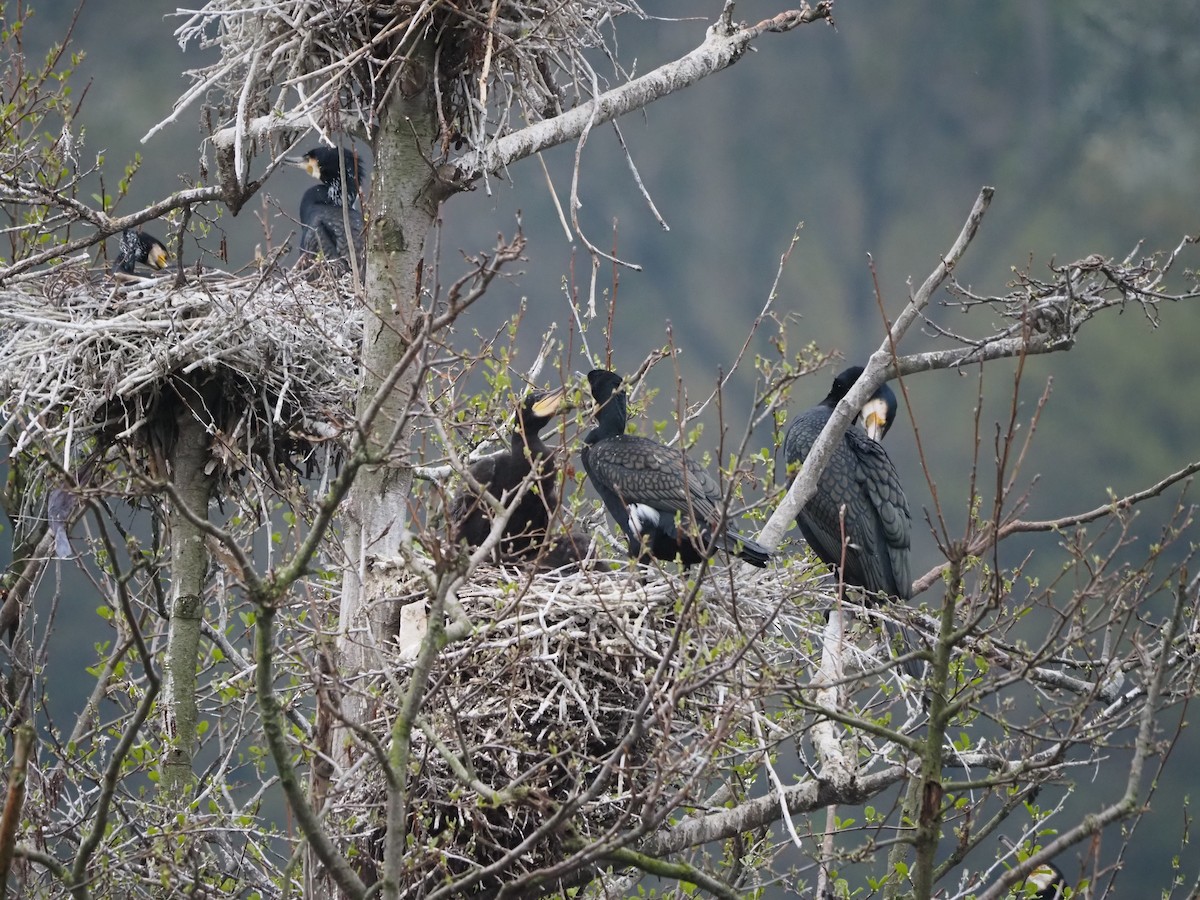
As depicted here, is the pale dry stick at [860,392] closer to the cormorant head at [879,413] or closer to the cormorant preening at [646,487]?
the cormorant preening at [646,487]

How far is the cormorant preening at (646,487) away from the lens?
5441mm

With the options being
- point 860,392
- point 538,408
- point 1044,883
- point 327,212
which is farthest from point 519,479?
point 1044,883

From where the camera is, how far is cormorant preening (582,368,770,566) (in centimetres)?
544

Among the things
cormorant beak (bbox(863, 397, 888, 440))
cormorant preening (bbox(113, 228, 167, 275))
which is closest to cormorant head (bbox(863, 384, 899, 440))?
cormorant beak (bbox(863, 397, 888, 440))

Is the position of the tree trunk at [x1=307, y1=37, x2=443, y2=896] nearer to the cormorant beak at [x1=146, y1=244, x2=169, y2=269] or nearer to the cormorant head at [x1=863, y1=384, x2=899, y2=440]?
the cormorant head at [x1=863, y1=384, x2=899, y2=440]

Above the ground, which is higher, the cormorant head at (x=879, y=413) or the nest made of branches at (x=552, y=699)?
the cormorant head at (x=879, y=413)

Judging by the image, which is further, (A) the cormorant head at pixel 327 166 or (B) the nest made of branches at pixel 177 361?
(A) the cormorant head at pixel 327 166

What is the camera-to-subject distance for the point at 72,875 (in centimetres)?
304

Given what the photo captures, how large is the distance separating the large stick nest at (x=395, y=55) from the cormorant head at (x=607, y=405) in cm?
116

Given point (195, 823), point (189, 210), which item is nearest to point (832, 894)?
point (195, 823)

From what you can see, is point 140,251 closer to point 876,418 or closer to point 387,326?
point 387,326

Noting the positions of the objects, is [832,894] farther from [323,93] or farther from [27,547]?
[27,547]

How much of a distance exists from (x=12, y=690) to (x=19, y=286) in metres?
1.82

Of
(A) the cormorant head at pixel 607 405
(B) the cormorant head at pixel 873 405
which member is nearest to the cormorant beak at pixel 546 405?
(A) the cormorant head at pixel 607 405
